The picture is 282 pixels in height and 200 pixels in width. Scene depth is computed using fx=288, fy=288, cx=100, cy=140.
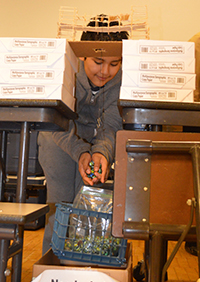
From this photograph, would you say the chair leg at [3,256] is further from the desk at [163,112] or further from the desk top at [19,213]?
the desk at [163,112]

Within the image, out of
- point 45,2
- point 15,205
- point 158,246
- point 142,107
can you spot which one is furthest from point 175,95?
point 45,2

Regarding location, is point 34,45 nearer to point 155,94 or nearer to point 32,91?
point 32,91

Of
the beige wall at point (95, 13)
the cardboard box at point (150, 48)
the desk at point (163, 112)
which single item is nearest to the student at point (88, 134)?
the cardboard box at point (150, 48)

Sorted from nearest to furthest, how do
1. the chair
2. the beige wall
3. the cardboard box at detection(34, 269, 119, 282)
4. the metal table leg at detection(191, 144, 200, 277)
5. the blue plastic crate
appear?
the metal table leg at detection(191, 144, 200, 277), the chair, the cardboard box at detection(34, 269, 119, 282), the blue plastic crate, the beige wall

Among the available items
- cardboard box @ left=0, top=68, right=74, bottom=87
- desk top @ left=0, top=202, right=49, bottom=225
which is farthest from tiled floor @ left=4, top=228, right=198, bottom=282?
cardboard box @ left=0, top=68, right=74, bottom=87

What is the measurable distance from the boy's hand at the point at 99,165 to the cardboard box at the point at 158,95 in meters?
0.42

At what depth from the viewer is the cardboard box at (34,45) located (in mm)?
924

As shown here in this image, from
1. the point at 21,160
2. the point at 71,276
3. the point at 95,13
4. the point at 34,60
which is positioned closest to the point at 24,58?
the point at 34,60

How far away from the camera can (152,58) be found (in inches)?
35.0

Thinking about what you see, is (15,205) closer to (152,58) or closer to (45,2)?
(152,58)

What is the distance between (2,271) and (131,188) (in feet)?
1.53

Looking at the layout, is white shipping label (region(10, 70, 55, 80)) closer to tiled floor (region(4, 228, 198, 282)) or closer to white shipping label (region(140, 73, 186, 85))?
white shipping label (region(140, 73, 186, 85))

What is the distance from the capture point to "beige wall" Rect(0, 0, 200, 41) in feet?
7.74

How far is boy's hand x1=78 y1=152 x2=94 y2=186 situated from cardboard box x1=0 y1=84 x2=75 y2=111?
41 centimetres
